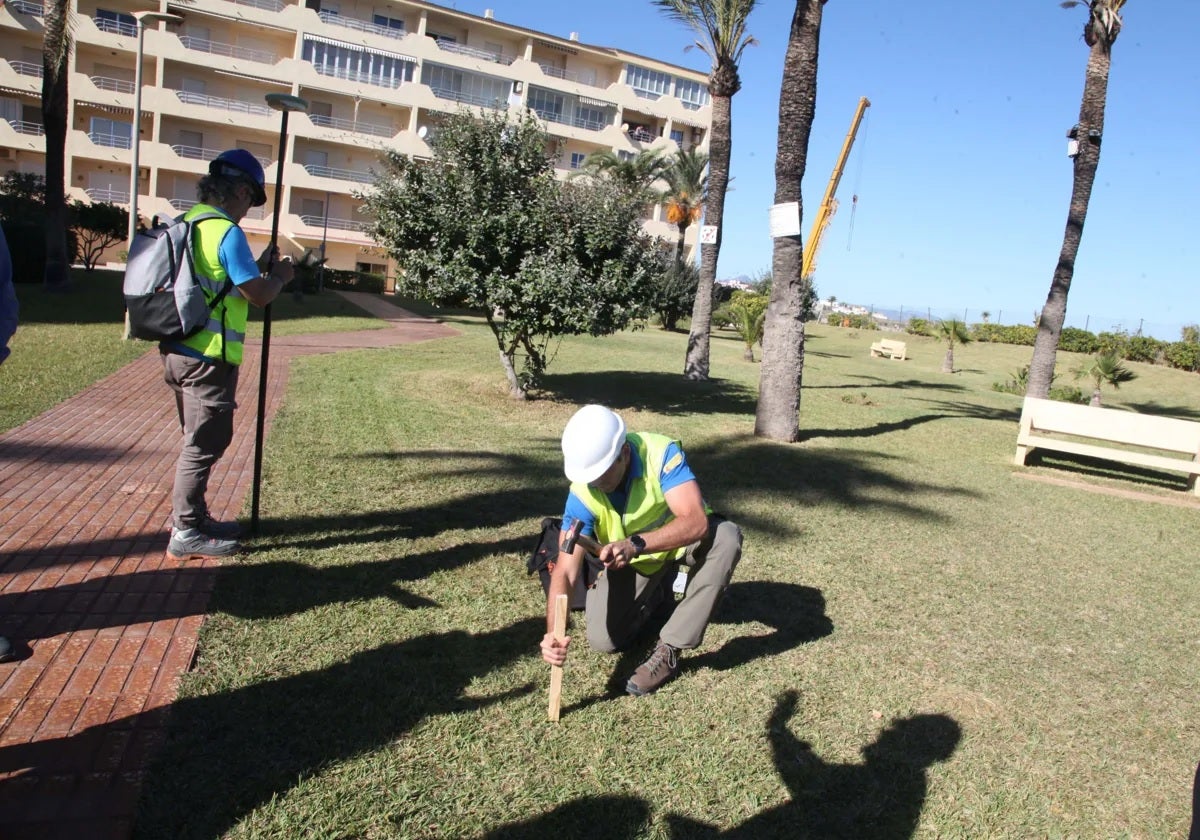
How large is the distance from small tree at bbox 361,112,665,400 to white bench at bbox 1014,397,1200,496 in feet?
15.6

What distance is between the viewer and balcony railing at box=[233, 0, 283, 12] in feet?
139

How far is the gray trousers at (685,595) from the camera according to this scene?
378cm

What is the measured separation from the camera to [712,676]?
3.93m

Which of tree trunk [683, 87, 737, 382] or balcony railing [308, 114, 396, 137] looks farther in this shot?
balcony railing [308, 114, 396, 137]

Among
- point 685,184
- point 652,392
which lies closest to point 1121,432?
point 652,392

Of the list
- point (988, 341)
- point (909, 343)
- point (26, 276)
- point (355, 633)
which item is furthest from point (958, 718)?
point (988, 341)

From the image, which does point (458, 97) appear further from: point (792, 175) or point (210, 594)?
point (210, 594)

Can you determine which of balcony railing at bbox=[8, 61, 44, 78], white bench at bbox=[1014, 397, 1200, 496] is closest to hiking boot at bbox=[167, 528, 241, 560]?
white bench at bbox=[1014, 397, 1200, 496]

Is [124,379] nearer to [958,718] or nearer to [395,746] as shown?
[395,746]

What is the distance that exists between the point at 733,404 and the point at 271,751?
10.2 meters

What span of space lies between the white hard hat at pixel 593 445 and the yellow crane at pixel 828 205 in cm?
2386

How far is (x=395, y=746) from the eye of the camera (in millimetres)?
3096

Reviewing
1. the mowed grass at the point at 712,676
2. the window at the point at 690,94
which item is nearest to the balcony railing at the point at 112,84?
the window at the point at 690,94

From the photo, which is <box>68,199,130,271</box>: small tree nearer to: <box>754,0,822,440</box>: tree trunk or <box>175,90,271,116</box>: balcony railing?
<box>175,90,271,116</box>: balcony railing
